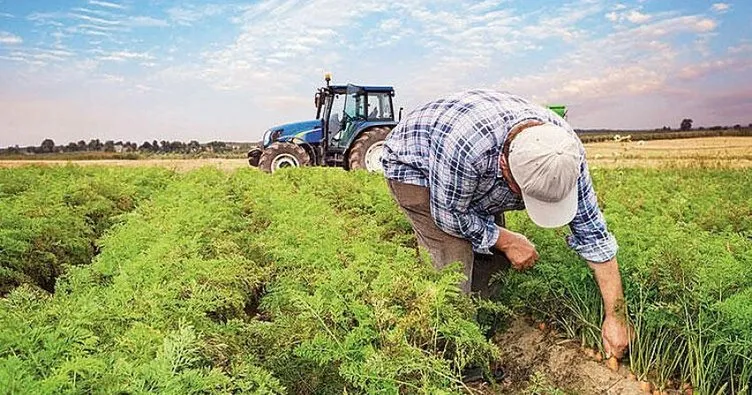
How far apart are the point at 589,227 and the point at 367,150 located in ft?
43.9

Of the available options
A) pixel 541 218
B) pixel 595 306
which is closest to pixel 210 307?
pixel 541 218

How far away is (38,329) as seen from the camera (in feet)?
11.3

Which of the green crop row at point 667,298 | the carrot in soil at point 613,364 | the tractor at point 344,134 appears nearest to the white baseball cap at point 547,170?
the green crop row at point 667,298

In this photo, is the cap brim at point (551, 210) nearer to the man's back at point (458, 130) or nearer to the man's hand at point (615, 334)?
the man's back at point (458, 130)

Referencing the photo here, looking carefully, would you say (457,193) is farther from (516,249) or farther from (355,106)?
(355,106)

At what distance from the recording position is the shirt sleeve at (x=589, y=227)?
4406 millimetres

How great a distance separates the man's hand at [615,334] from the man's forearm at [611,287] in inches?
2.1

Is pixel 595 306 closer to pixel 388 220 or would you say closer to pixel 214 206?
pixel 388 220

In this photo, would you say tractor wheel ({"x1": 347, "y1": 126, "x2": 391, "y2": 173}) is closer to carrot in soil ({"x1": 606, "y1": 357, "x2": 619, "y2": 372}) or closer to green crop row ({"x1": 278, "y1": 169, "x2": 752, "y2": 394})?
green crop row ({"x1": 278, "y1": 169, "x2": 752, "y2": 394})

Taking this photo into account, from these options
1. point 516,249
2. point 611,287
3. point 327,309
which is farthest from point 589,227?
point 327,309

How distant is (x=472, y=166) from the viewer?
444cm

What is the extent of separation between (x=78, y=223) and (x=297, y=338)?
6.03 metres

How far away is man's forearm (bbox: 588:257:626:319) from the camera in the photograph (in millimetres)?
4559

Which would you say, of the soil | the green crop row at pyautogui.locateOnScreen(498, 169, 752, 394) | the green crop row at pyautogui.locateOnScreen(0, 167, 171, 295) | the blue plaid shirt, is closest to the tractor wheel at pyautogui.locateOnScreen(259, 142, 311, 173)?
the green crop row at pyautogui.locateOnScreen(0, 167, 171, 295)
